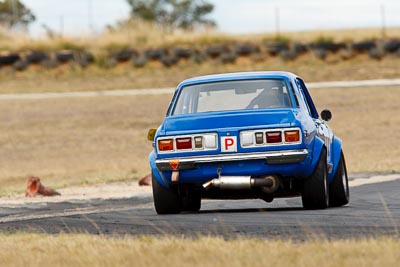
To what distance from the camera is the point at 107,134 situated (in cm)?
3750

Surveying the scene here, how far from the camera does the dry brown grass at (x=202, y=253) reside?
8.62 m

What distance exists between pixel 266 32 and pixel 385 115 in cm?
2120

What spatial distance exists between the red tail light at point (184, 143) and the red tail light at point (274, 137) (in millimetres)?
809

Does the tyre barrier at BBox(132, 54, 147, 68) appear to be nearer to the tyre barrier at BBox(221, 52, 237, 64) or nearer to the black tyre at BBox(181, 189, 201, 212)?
the tyre barrier at BBox(221, 52, 237, 64)

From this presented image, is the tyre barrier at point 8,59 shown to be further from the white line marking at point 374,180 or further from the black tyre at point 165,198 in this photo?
the black tyre at point 165,198

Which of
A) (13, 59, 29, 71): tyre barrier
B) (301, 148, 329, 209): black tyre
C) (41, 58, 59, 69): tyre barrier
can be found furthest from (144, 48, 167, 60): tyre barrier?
(301, 148, 329, 209): black tyre

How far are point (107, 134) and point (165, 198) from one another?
2370 cm

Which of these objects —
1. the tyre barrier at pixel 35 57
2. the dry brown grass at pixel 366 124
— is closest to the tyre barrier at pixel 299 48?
the dry brown grass at pixel 366 124

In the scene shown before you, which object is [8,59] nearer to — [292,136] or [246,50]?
[246,50]

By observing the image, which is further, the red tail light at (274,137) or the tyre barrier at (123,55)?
the tyre barrier at (123,55)

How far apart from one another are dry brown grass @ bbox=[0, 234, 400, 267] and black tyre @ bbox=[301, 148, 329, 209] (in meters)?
3.13

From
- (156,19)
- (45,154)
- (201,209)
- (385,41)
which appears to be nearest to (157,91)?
(385,41)

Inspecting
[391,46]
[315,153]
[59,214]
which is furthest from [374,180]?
[391,46]

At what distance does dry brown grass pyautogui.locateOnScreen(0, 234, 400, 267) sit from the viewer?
8617 millimetres
